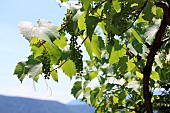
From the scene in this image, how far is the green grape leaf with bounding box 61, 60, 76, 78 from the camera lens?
2549mm

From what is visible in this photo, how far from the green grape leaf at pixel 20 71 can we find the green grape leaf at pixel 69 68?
0.32 m

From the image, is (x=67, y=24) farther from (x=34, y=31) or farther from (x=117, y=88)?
(x=117, y=88)

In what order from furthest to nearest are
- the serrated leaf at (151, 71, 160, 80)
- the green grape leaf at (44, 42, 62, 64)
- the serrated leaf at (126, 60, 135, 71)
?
the serrated leaf at (151, 71, 160, 80)
the serrated leaf at (126, 60, 135, 71)
the green grape leaf at (44, 42, 62, 64)

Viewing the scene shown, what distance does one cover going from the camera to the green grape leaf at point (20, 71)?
98.7 inches

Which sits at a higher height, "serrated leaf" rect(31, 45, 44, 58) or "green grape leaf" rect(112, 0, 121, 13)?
"green grape leaf" rect(112, 0, 121, 13)

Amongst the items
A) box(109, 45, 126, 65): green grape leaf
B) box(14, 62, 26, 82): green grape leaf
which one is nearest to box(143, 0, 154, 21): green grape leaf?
box(109, 45, 126, 65): green grape leaf

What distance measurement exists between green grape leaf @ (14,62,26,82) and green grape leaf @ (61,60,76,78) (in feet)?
1.05

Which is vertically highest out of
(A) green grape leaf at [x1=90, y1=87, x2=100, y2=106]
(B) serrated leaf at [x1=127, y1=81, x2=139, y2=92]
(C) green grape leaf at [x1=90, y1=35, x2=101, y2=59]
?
(C) green grape leaf at [x1=90, y1=35, x2=101, y2=59]

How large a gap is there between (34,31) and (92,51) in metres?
0.80

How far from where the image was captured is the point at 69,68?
2.57 meters

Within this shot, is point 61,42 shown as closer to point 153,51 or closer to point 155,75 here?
point 153,51

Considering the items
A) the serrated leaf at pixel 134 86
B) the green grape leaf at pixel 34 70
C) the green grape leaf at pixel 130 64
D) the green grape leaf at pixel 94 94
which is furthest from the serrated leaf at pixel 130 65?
the green grape leaf at pixel 34 70

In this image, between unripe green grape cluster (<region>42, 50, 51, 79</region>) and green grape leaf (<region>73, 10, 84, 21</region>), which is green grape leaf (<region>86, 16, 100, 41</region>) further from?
unripe green grape cluster (<region>42, 50, 51, 79</region>)

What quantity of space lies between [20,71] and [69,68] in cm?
40
